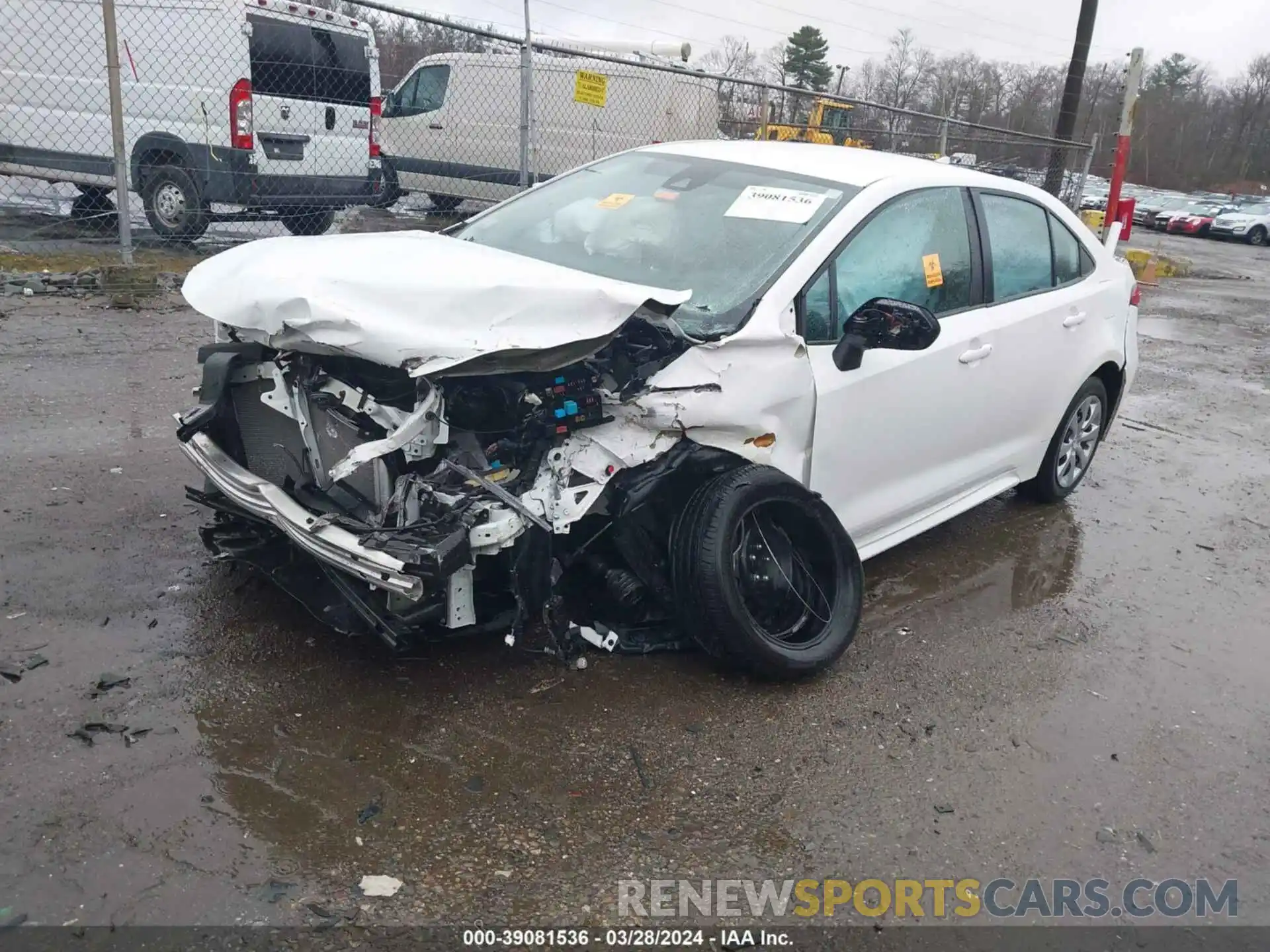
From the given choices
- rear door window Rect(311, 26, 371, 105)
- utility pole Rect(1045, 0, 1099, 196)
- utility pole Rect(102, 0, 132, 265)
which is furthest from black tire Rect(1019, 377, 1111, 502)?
utility pole Rect(1045, 0, 1099, 196)

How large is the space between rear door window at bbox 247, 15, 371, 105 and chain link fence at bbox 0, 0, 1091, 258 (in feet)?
0.06

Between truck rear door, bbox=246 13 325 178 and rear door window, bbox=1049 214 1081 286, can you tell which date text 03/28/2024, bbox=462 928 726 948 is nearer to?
rear door window, bbox=1049 214 1081 286

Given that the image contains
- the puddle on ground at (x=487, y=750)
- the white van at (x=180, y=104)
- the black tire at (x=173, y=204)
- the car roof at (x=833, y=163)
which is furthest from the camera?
the black tire at (x=173, y=204)

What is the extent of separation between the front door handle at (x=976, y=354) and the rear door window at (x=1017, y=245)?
0.28m

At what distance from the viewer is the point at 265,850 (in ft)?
8.37

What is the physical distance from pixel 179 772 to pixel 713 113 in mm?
11674

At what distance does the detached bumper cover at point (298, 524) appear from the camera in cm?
284

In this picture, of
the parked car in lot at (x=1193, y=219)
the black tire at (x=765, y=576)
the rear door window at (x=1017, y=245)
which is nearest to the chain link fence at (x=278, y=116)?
the rear door window at (x=1017, y=245)

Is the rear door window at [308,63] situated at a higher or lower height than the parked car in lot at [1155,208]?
higher

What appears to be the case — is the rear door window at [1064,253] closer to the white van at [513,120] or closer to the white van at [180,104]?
the white van at [180,104]

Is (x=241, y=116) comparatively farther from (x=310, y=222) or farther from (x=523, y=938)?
(x=523, y=938)

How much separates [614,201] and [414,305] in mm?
1566

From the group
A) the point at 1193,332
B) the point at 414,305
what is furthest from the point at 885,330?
the point at 1193,332

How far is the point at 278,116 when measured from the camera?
32.1 ft
